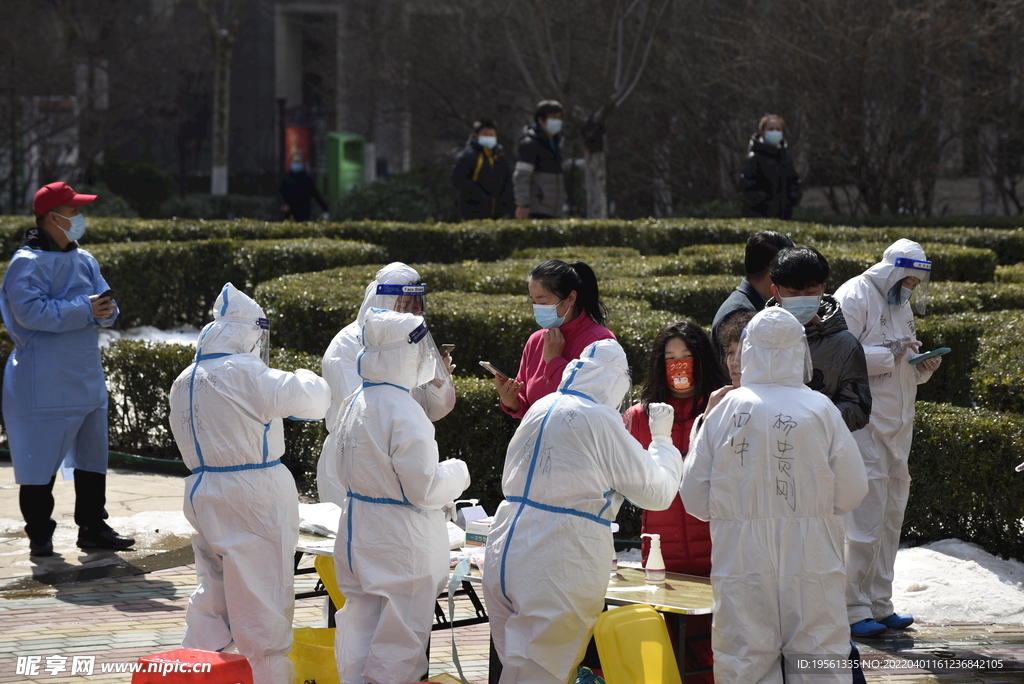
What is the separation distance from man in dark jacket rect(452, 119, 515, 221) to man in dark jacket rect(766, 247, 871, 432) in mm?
9094

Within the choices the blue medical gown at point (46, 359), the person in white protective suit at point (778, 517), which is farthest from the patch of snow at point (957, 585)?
the blue medical gown at point (46, 359)

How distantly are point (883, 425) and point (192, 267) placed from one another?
9.26 metres

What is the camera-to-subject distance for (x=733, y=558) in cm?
386

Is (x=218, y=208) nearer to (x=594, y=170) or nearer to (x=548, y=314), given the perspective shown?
(x=594, y=170)

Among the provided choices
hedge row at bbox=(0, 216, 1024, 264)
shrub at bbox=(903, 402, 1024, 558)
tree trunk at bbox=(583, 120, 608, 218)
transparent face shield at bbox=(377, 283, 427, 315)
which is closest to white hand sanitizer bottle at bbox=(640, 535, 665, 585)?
transparent face shield at bbox=(377, 283, 427, 315)

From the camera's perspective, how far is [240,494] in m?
4.50

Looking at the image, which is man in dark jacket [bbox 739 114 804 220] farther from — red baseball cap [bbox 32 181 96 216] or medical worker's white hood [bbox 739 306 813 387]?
medical worker's white hood [bbox 739 306 813 387]

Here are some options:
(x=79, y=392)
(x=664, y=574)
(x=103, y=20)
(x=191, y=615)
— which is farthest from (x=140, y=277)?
(x=103, y=20)

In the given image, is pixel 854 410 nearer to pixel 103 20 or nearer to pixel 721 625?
pixel 721 625

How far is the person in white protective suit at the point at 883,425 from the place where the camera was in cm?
525

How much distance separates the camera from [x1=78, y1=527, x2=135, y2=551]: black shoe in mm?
6520

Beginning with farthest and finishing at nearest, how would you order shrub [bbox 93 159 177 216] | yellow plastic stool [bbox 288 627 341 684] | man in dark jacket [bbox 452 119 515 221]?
shrub [bbox 93 159 177 216] → man in dark jacket [bbox 452 119 515 221] → yellow plastic stool [bbox 288 627 341 684]

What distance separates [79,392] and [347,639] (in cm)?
296

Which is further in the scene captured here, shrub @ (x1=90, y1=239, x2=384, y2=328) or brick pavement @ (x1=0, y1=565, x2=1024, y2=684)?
shrub @ (x1=90, y1=239, x2=384, y2=328)
